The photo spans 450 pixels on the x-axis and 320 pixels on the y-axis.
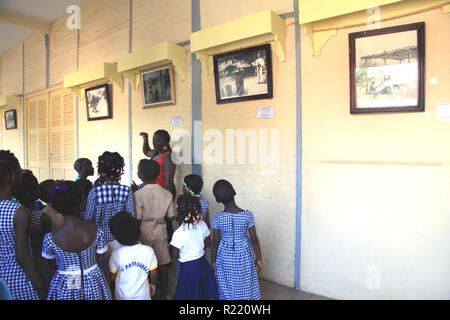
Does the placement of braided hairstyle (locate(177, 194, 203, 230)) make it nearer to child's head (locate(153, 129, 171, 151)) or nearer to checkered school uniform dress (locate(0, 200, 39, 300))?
checkered school uniform dress (locate(0, 200, 39, 300))

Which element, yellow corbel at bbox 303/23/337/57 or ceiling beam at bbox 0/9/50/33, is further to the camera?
ceiling beam at bbox 0/9/50/33

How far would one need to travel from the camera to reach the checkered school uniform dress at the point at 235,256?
2465 millimetres

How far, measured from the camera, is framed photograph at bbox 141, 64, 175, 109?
14.2 feet

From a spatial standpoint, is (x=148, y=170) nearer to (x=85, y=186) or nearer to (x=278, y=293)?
(x=85, y=186)

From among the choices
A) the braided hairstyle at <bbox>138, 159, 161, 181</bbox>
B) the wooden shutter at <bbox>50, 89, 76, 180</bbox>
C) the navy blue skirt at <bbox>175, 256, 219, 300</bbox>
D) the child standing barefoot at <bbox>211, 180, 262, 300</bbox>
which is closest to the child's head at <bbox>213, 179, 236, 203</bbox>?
the child standing barefoot at <bbox>211, 180, 262, 300</bbox>

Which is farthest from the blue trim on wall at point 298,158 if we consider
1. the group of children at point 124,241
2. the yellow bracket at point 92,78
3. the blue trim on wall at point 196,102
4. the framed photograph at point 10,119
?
the framed photograph at point 10,119

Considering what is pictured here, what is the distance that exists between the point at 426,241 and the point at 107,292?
242 centimetres

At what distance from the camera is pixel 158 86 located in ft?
14.7

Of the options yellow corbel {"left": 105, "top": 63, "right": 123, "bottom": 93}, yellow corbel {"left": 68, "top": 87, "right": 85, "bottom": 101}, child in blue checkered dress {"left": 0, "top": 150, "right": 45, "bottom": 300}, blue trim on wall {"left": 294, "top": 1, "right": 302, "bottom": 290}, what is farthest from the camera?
yellow corbel {"left": 68, "top": 87, "right": 85, "bottom": 101}

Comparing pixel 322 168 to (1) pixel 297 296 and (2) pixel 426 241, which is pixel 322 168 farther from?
(1) pixel 297 296

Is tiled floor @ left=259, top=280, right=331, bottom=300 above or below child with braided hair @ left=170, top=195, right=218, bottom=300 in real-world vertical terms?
below

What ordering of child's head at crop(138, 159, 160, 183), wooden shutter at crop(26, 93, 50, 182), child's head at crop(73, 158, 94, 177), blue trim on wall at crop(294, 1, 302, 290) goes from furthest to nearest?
1. wooden shutter at crop(26, 93, 50, 182)
2. child's head at crop(73, 158, 94, 177)
3. blue trim on wall at crop(294, 1, 302, 290)
4. child's head at crop(138, 159, 160, 183)

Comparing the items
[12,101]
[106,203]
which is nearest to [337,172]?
[106,203]

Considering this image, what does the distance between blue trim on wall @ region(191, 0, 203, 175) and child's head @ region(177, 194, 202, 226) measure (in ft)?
5.02
